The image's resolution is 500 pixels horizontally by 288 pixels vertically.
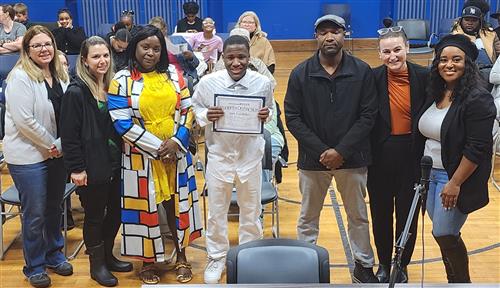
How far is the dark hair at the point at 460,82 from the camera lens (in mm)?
3541

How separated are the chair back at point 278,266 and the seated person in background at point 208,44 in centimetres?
633

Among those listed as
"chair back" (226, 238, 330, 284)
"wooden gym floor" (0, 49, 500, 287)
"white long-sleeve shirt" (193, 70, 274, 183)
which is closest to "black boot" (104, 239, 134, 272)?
"wooden gym floor" (0, 49, 500, 287)

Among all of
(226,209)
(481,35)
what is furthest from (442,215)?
(481,35)

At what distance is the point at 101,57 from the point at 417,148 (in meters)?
2.10

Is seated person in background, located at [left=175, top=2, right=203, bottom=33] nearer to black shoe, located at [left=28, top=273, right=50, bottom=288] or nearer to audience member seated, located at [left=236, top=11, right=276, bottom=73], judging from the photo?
audience member seated, located at [left=236, top=11, right=276, bottom=73]

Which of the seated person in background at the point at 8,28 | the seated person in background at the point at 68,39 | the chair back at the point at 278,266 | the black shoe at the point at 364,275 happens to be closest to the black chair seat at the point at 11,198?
the chair back at the point at 278,266

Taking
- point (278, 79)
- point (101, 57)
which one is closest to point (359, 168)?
point (101, 57)

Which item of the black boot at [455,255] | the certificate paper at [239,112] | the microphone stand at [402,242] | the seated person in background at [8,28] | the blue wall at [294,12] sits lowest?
the black boot at [455,255]

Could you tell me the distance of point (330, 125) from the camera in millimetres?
4062

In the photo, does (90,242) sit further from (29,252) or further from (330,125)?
(330,125)

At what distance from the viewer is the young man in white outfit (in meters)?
4.23

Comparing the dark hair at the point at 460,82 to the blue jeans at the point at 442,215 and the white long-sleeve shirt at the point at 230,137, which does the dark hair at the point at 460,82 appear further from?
the white long-sleeve shirt at the point at 230,137

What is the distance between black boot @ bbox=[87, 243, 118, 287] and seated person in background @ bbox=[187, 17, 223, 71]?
16.3 feet

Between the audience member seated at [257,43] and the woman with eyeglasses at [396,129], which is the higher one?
the audience member seated at [257,43]
